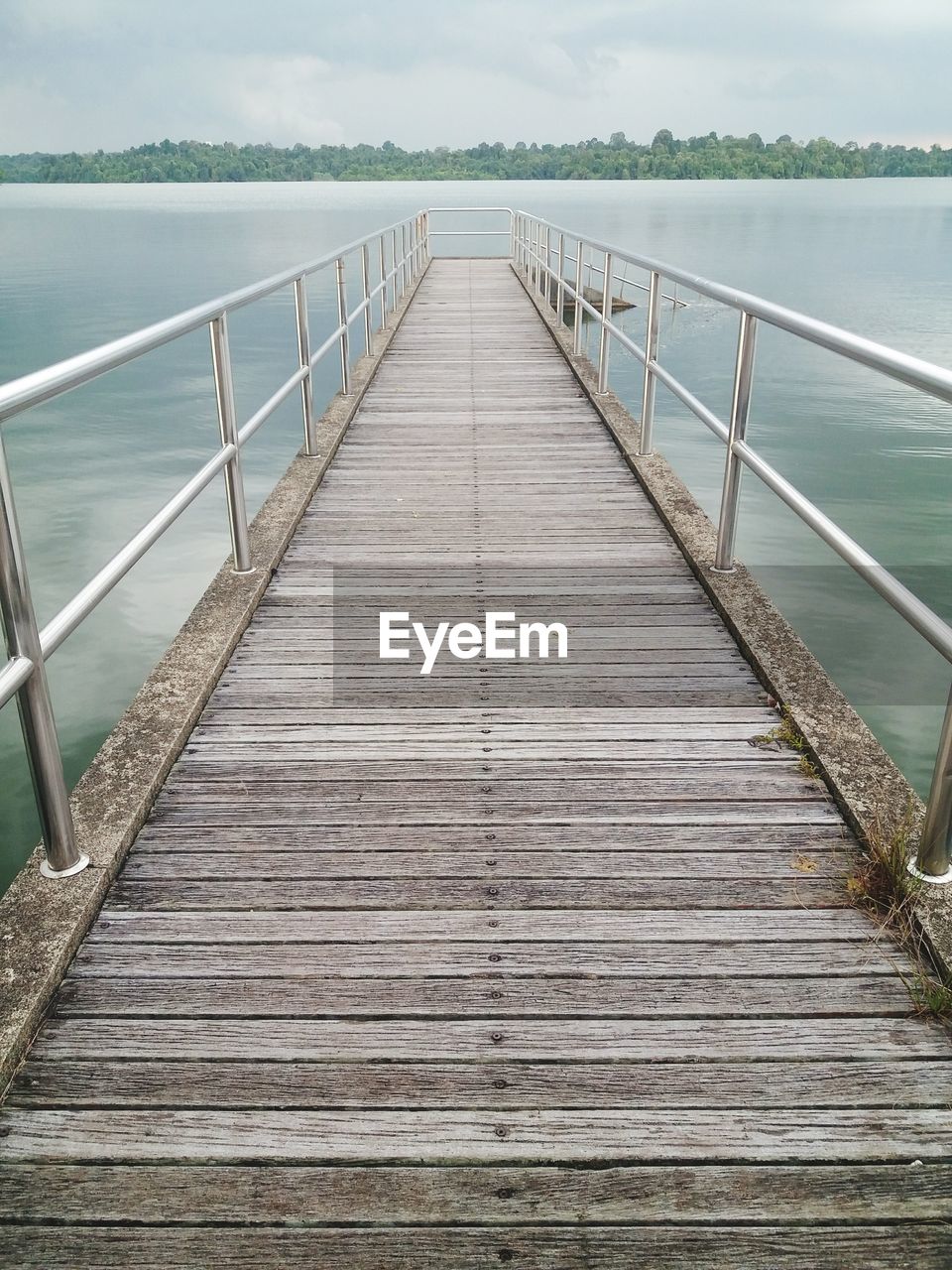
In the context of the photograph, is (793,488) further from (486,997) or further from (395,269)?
(395,269)

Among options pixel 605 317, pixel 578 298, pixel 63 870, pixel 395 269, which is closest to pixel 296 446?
pixel 395 269

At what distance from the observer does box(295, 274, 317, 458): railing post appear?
4641mm

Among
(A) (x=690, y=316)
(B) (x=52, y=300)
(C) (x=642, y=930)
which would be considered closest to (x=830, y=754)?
(C) (x=642, y=930)

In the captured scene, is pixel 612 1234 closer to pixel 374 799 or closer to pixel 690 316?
pixel 374 799

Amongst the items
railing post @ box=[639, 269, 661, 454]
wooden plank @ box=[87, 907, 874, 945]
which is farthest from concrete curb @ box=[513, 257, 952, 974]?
railing post @ box=[639, 269, 661, 454]

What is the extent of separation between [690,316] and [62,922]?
32343 mm

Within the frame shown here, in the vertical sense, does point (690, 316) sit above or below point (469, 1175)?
below

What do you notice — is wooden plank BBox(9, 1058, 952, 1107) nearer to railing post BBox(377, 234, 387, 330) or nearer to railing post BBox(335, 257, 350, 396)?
railing post BBox(335, 257, 350, 396)

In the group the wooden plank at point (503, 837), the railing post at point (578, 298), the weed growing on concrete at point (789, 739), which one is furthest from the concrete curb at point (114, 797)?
the railing post at point (578, 298)

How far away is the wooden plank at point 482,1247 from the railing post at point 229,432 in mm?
2325

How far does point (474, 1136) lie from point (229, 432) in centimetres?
249

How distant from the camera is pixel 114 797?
7.77 ft

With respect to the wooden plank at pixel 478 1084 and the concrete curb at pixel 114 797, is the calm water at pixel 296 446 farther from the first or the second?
the wooden plank at pixel 478 1084

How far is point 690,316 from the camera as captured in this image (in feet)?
104
